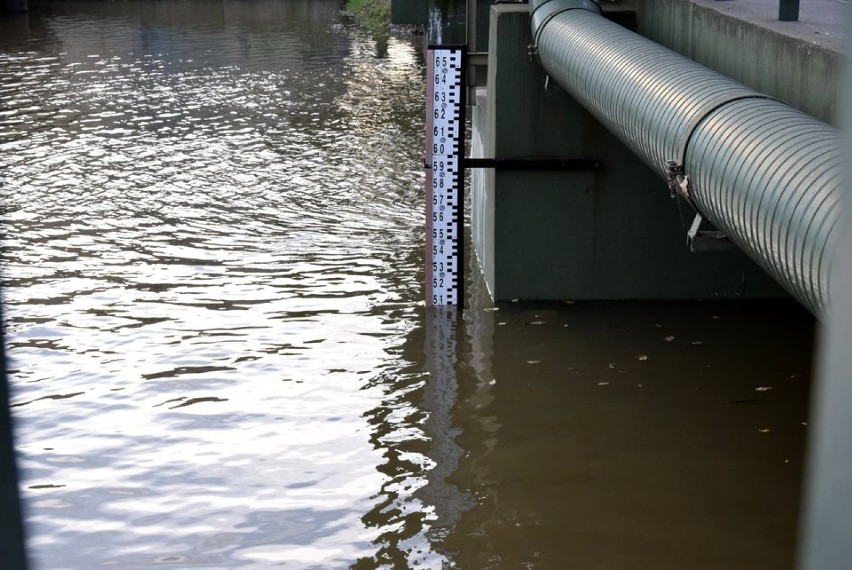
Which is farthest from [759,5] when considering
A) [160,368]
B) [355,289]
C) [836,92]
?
[160,368]

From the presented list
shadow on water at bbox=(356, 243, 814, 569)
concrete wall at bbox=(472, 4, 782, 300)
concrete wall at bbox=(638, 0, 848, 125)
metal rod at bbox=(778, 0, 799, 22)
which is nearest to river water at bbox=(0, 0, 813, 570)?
shadow on water at bbox=(356, 243, 814, 569)

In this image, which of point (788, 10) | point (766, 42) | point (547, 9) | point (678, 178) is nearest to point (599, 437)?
point (678, 178)

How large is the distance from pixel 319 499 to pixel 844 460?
4.73 m

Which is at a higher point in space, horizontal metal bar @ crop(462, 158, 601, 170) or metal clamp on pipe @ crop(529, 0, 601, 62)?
metal clamp on pipe @ crop(529, 0, 601, 62)

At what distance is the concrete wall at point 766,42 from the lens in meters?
5.07

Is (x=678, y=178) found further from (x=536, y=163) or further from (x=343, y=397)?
(x=536, y=163)

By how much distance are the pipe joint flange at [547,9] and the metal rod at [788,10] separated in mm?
1773

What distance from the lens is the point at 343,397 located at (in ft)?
21.4

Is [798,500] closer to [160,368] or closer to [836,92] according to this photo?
[836,92]

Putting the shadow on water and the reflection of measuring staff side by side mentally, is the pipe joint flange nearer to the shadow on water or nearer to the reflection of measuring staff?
the reflection of measuring staff

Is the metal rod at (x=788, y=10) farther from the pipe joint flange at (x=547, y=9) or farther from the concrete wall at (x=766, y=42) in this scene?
the pipe joint flange at (x=547, y=9)

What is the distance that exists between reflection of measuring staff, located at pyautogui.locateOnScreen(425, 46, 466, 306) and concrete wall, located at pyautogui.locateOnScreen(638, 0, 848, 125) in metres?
1.50

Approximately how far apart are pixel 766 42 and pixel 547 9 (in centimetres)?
208

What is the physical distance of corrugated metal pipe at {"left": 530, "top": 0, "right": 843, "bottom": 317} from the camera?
3197mm
